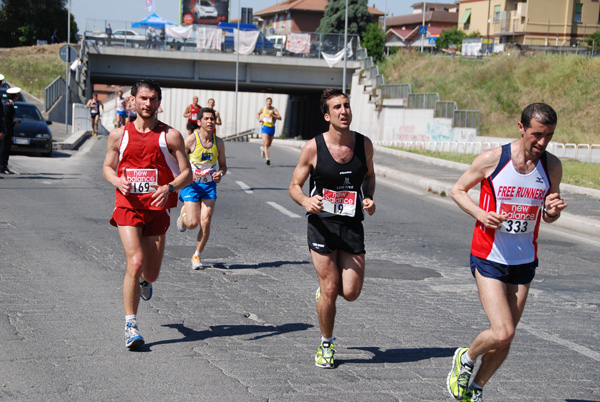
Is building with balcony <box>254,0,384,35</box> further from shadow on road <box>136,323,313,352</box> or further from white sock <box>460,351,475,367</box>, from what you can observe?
white sock <box>460,351,475,367</box>

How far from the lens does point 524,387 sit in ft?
17.0

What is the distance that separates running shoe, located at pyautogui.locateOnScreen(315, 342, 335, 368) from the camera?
5.51 meters

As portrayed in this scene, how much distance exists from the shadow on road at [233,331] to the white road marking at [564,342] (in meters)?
1.87

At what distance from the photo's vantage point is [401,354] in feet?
19.4

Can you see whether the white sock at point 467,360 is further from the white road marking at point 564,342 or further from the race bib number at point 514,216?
the white road marking at point 564,342

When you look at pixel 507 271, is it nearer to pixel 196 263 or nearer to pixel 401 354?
pixel 401 354

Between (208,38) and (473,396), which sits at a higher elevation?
(208,38)

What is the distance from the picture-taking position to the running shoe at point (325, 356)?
551 centimetres

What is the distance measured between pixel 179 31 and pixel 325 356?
4892cm

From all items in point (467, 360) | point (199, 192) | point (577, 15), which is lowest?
point (467, 360)

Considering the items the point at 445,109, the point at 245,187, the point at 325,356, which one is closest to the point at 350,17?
the point at 445,109

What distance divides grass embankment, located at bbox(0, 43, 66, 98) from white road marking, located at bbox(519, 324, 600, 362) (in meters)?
52.2

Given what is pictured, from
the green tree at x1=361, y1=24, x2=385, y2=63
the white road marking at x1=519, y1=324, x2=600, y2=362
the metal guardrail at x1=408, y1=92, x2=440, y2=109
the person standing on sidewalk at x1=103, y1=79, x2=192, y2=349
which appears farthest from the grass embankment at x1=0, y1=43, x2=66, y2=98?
the white road marking at x1=519, y1=324, x2=600, y2=362

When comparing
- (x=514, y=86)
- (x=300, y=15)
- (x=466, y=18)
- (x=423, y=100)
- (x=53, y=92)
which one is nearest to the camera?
(x=423, y=100)
